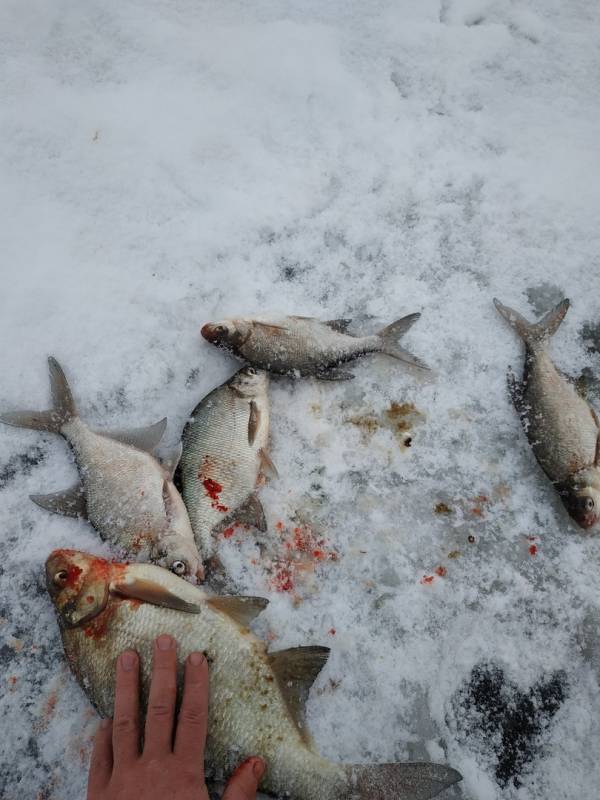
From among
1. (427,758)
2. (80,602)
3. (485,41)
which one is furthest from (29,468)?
(485,41)

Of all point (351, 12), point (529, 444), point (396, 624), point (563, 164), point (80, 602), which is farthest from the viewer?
point (351, 12)

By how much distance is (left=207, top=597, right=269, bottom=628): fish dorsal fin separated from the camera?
255 centimetres

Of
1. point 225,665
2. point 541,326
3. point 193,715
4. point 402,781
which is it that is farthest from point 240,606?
point 541,326

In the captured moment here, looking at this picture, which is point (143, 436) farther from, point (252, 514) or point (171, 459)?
point (252, 514)

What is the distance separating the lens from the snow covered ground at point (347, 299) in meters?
2.70

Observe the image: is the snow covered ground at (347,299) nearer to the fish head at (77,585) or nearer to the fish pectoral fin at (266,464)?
the fish pectoral fin at (266,464)

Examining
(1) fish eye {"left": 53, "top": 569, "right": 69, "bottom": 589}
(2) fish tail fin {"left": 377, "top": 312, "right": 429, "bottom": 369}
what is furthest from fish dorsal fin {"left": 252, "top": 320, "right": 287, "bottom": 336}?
(1) fish eye {"left": 53, "top": 569, "right": 69, "bottom": 589}

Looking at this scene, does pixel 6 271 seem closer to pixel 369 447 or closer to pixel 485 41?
pixel 369 447

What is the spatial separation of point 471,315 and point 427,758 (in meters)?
2.34

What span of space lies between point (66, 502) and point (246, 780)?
1589 mm

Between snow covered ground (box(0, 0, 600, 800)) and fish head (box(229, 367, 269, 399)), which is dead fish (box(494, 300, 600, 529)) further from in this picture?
fish head (box(229, 367, 269, 399))

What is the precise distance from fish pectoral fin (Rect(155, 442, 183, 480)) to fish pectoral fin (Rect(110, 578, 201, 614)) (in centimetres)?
60

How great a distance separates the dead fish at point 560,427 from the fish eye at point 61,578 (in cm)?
242

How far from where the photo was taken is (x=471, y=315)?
3268mm
